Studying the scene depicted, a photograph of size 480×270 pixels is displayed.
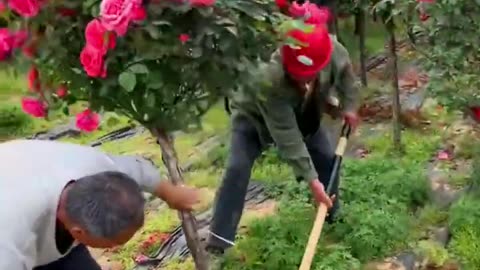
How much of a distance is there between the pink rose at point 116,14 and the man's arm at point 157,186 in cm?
59

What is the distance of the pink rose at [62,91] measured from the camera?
130 inches

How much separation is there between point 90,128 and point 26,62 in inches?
19.4

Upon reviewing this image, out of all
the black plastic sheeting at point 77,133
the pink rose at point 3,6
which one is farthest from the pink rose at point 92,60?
the black plastic sheeting at point 77,133

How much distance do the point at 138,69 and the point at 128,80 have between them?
57 millimetres

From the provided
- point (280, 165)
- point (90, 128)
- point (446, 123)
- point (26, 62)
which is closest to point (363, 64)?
point (446, 123)

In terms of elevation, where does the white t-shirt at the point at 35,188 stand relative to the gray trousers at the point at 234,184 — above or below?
above

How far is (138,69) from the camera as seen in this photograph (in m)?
2.92

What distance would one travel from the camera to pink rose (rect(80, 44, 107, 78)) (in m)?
2.80

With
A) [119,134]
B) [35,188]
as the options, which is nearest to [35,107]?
[35,188]

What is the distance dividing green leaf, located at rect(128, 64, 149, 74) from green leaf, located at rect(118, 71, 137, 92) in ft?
0.05

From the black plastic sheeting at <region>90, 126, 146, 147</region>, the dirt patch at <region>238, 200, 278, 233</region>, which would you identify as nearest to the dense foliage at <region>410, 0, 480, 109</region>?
the dirt patch at <region>238, 200, 278, 233</region>

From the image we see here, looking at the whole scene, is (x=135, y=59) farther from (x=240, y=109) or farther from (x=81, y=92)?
(x=240, y=109)

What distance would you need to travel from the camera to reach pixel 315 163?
454cm

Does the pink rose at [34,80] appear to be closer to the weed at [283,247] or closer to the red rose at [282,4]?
the red rose at [282,4]
